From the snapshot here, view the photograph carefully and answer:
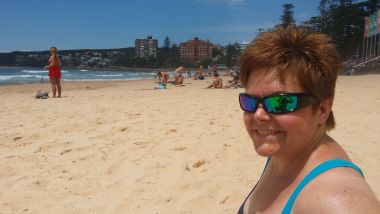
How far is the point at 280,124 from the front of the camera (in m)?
1.26

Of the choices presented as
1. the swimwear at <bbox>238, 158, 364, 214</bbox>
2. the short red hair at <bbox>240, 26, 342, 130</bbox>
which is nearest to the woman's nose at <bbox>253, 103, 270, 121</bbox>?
the short red hair at <bbox>240, 26, 342, 130</bbox>

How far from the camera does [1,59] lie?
146 meters

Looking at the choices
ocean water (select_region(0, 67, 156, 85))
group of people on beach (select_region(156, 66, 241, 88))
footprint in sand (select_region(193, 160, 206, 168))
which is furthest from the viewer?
ocean water (select_region(0, 67, 156, 85))

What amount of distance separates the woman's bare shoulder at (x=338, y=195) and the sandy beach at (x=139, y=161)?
2.16 meters

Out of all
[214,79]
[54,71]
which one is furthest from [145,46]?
[54,71]

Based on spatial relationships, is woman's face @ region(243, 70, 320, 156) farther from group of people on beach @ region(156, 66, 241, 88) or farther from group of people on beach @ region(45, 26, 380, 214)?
group of people on beach @ region(156, 66, 241, 88)

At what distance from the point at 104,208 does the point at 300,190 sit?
8.33ft

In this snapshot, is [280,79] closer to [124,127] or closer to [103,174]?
[103,174]

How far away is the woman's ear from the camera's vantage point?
4.13 ft

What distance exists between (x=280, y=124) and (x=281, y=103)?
3.1 inches

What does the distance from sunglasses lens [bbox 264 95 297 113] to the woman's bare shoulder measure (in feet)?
0.79

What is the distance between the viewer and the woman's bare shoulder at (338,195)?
952 mm

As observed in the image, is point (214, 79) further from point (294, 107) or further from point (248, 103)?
point (294, 107)

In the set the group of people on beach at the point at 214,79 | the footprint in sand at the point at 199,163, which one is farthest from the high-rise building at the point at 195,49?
the footprint in sand at the point at 199,163
